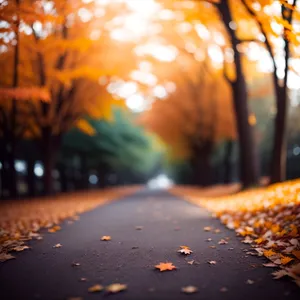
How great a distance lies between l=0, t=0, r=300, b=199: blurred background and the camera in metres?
11.2

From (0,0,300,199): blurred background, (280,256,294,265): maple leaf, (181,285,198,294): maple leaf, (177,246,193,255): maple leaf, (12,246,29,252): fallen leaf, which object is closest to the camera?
(181,285,198,294): maple leaf

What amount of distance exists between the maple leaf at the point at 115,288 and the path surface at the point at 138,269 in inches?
2.5

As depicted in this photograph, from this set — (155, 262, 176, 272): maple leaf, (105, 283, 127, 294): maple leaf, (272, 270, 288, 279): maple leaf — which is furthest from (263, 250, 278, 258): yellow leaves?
(105, 283, 127, 294): maple leaf

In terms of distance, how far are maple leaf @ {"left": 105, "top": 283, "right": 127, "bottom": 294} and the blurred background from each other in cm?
458

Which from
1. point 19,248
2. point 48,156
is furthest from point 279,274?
point 48,156

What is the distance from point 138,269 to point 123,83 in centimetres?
1292

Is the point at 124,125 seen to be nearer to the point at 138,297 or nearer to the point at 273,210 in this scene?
the point at 273,210

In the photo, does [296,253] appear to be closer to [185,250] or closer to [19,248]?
[185,250]

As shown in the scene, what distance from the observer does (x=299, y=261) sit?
371cm

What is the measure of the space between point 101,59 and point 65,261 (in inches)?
462

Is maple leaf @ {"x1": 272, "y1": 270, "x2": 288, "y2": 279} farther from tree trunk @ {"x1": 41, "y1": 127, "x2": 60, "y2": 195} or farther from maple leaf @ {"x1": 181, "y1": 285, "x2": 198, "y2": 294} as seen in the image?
tree trunk @ {"x1": 41, "y1": 127, "x2": 60, "y2": 195}

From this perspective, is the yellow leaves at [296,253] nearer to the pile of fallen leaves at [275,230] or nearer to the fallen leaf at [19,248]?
the pile of fallen leaves at [275,230]

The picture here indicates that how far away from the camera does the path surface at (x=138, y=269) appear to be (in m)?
3.09

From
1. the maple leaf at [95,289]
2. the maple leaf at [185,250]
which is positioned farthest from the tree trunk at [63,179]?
the maple leaf at [95,289]
